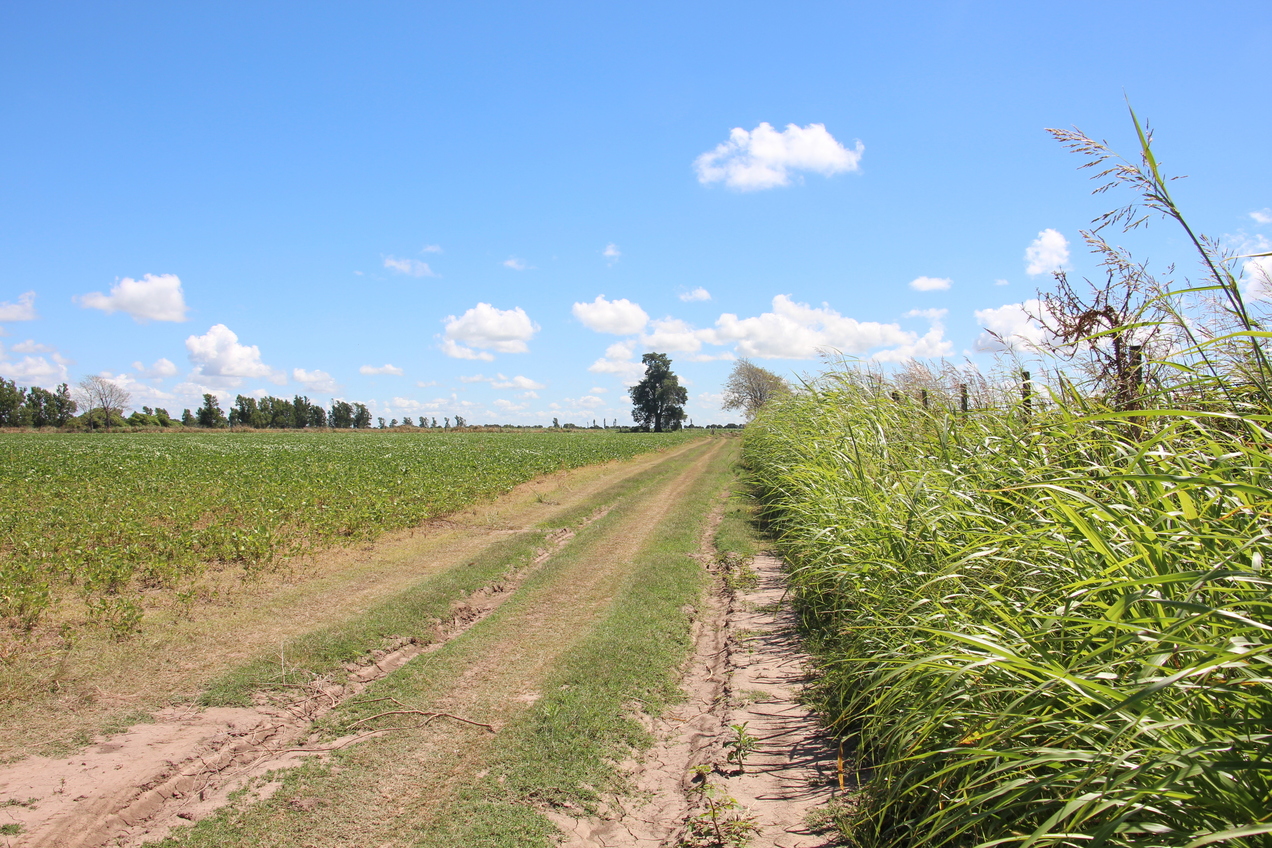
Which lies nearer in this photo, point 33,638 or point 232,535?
point 33,638

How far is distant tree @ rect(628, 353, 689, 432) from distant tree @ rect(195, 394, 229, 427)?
204ft

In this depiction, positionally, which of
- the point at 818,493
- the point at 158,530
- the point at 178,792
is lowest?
the point at 178,792

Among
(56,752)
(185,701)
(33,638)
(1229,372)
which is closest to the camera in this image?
(1229,372)

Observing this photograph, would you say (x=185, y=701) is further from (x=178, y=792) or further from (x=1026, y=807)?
(x=1026, y=807)

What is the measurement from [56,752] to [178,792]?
1165 millimetres

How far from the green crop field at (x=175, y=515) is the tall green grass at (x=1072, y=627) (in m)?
7.34

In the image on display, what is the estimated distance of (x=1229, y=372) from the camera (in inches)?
124

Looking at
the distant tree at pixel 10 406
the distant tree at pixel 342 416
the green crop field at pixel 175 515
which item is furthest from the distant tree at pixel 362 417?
the green crop field at pixel 175 515

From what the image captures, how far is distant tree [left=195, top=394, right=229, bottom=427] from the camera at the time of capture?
96062 millimetres

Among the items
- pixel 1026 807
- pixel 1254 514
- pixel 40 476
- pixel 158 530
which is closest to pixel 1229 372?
pixel 1254 514

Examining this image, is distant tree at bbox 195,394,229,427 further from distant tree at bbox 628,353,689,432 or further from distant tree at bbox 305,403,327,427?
distant tree at bbox 628,353,689,432

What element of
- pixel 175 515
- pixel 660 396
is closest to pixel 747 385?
pixel 660 396

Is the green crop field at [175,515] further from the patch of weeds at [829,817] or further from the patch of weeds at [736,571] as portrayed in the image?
the patch of weeds at [829,817]

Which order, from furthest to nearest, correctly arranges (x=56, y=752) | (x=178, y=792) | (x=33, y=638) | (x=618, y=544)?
(x=618, y=544) → (x=33, y=638) → (x=56, y=752) → (x=178, y=792)
